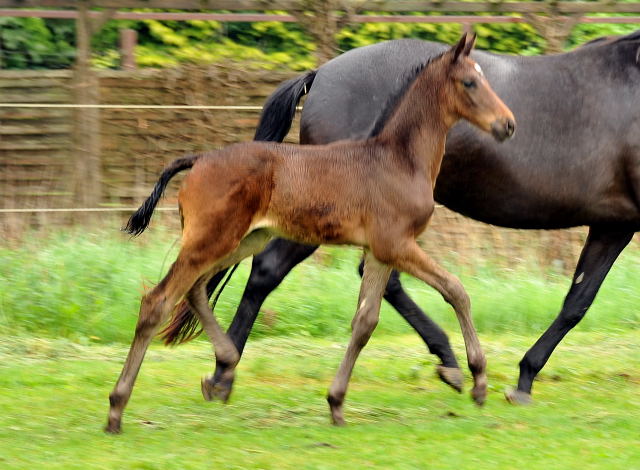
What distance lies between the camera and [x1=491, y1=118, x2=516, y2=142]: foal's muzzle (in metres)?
5.53

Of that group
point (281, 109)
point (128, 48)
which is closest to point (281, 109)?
point (281, 109)

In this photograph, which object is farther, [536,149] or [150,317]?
[536,149]

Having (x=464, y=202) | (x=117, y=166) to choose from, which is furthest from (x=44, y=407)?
(x=117, y=166)

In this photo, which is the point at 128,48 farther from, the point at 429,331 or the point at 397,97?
the point at 397,97

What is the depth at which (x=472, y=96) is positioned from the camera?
18.4 feet

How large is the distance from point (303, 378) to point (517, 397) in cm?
139

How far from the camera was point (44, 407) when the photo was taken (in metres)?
6.08

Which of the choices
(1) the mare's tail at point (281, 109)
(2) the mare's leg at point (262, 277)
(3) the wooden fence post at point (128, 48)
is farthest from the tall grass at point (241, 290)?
(3) the wooden fence post at point (128, 48)

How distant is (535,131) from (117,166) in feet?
15.9

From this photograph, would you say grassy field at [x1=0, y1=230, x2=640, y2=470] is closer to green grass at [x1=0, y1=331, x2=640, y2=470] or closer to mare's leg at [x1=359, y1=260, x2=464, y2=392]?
green grass at [x1=0, y1=331, x2=640, y2=470]

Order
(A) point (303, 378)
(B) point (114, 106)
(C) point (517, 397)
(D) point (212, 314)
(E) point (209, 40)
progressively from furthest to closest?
(E) point (209, 40)
(B) point (114, 106)
(A) point (303, 378)
(C) point (517, 397)
(D) point (212, 314)

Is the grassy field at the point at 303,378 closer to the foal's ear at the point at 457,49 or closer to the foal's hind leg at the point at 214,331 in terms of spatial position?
the foal's hind leg at the point at 214,331

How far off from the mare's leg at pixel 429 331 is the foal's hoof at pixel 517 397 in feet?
1.01

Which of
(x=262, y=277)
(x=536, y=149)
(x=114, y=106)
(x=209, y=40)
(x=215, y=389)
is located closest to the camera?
(x=215, y=389)
